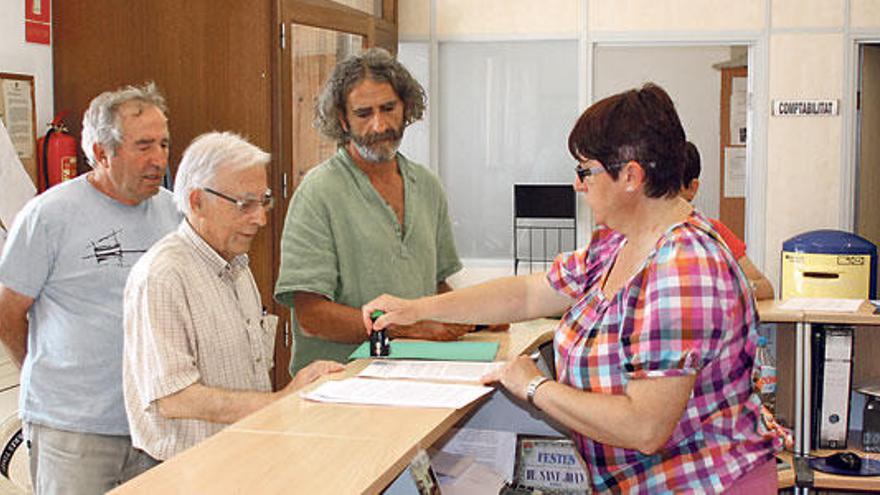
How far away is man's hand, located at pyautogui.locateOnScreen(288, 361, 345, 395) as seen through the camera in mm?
2283

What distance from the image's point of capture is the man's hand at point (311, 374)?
228 centimetres

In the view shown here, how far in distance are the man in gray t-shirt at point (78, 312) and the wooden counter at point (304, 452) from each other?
1.13m

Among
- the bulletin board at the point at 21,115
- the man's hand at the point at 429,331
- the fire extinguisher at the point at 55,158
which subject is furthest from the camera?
the fire extinguisher at the point at 55,158

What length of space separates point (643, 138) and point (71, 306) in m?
1.85

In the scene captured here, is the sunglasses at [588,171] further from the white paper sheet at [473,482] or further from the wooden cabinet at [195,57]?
the wooden cabinet at [195,57]

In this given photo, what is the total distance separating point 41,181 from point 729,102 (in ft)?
15.1

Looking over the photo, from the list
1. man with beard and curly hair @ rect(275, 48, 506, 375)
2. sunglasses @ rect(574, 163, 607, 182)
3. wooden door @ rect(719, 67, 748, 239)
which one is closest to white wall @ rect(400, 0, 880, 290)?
wooden door @ rect(719, 67, 748, 239)

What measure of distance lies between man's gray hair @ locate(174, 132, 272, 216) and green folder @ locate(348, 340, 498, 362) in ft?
1.68

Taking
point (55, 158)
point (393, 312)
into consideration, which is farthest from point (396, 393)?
point (55, 158)

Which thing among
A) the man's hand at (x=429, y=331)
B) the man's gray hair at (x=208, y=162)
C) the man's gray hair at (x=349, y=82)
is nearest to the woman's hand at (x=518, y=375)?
the man's hand at (x=429, y=331)

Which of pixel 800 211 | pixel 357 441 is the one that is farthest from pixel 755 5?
pixel 357 441

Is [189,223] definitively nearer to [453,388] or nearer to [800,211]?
[453,388]

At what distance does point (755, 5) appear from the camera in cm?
689

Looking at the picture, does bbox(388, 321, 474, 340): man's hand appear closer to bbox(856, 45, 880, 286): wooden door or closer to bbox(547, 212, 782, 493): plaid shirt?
bbox(547, 212, 782, 493): plaid shirt
